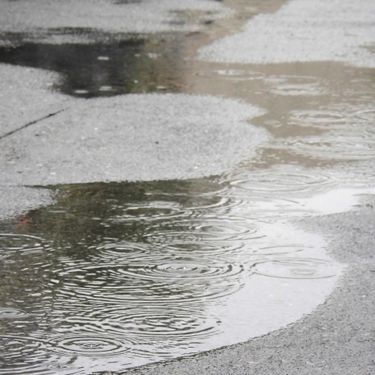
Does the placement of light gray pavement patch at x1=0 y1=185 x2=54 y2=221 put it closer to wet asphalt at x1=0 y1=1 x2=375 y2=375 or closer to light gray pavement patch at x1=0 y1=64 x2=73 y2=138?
wet asphalt at x1=0 y1=1 x2=375 y2=375

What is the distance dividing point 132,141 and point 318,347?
424 cm

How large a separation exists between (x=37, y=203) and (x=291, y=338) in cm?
265

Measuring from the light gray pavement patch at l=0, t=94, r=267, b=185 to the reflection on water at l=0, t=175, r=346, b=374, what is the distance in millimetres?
471

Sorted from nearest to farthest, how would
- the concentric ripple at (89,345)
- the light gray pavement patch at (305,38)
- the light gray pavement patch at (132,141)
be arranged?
the concentric ripple at (89,345) → the light gray pavement patch at (132,141) → the light gray pavement patch at (305,38)

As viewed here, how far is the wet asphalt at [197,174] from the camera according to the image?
405cm

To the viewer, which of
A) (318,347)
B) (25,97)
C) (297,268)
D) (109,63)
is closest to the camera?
(318,347)

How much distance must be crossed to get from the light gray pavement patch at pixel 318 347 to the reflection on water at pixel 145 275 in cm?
11

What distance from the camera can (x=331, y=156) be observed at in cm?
770

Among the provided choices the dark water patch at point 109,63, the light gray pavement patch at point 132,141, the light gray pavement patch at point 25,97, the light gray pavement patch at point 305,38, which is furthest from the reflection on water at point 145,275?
the light gray pavement patch at point 305,38

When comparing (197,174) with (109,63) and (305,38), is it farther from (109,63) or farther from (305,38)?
(305,38)

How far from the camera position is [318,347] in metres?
4.16

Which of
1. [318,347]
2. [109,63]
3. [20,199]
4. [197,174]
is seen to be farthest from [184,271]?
[109,63]

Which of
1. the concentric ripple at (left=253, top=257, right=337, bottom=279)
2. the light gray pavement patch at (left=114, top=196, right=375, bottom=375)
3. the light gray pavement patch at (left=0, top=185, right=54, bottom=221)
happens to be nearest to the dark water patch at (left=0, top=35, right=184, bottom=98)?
the light gray pavement patch at (left=0, top=185, right=54, bottom=221)

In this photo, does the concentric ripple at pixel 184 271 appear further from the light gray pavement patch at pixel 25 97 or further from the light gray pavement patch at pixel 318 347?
the light gray pavement patch at pixel 25 97
